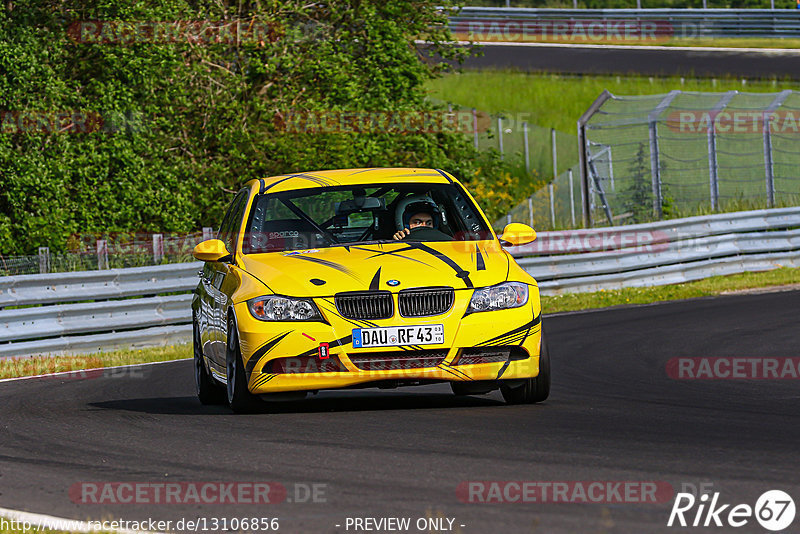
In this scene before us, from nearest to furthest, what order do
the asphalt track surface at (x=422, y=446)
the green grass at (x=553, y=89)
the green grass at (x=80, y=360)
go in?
the asphalt track surface at (x=422, y=446)
the green grass at (x=80, y=360)
the green grass at (x=553, y=89)

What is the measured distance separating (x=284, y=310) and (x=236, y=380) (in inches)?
24.6

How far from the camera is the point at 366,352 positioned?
846cm

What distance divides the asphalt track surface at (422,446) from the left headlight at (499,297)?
65 cm

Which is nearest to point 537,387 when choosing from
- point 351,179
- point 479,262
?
point 479,262

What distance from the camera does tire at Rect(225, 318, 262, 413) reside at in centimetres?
877

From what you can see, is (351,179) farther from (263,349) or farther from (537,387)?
(537,387)

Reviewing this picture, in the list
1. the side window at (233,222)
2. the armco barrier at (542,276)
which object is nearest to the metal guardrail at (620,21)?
the armco barrier at (542,276)

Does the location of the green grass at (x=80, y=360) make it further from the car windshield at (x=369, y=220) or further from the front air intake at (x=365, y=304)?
the front air intake at (x=365, y=304)

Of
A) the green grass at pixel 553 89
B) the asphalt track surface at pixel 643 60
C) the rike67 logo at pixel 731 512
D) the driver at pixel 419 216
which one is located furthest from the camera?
the asphalt track surface at pixel 643 60

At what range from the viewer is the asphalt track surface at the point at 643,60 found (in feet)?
138

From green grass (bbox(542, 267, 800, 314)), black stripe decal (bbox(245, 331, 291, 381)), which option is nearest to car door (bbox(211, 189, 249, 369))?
black stripe decal (bbox(245, 331, 291, 381))

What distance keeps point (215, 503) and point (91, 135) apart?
18124 mm

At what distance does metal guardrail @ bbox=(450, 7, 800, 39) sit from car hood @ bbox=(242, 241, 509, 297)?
37.4 m

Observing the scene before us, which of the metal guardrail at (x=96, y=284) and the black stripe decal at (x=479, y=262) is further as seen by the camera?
the metal guardrail at (x=96, y=284)
